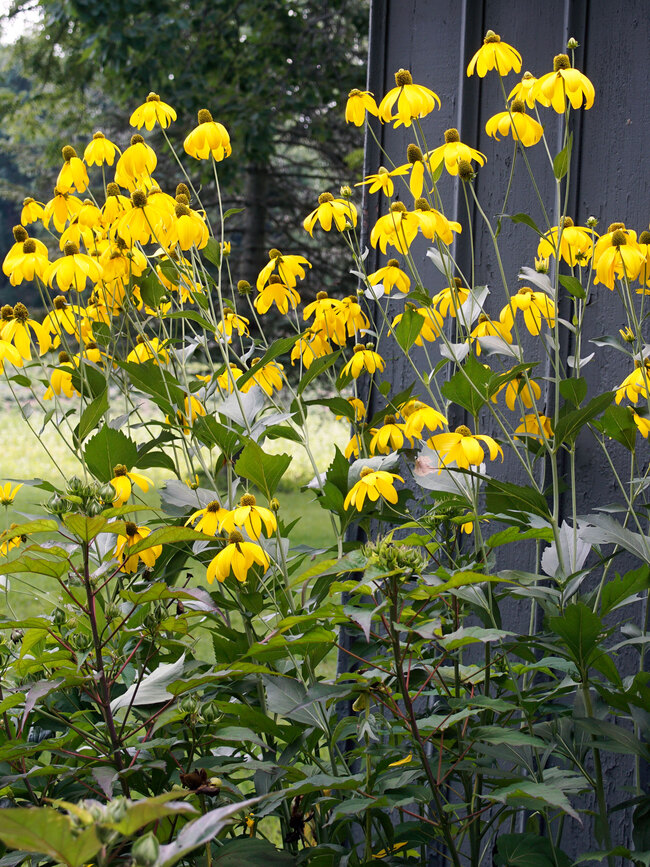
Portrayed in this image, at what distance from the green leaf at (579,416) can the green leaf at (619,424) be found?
0.11m

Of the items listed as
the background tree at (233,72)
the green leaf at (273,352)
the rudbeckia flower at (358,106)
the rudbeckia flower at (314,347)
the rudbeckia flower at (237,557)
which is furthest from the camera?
the background tree at (233,72)

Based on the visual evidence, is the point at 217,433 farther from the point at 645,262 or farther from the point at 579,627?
the point at 645,262

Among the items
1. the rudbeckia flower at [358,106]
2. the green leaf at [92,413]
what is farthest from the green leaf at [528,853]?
the rudbeckia flower at [358,106]

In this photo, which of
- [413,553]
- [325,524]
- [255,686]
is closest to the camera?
[413,553]

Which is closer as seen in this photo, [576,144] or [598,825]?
[598,825]

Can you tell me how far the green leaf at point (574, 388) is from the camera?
3.67ft

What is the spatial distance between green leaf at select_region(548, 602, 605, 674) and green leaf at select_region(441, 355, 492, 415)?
288 millimetres

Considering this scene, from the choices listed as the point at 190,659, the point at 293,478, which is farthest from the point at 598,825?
the point at 293,478

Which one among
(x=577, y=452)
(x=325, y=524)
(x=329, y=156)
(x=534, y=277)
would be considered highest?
(x=329, y=156)

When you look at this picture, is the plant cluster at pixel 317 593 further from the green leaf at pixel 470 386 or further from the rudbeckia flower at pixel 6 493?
the rudbeckia flower at pixel 6 493

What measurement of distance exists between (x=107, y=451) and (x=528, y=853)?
695 mm

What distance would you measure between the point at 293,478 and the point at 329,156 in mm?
2714

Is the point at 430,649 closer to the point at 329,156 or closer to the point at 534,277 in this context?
the point at 534,277

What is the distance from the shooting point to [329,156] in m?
6.94
